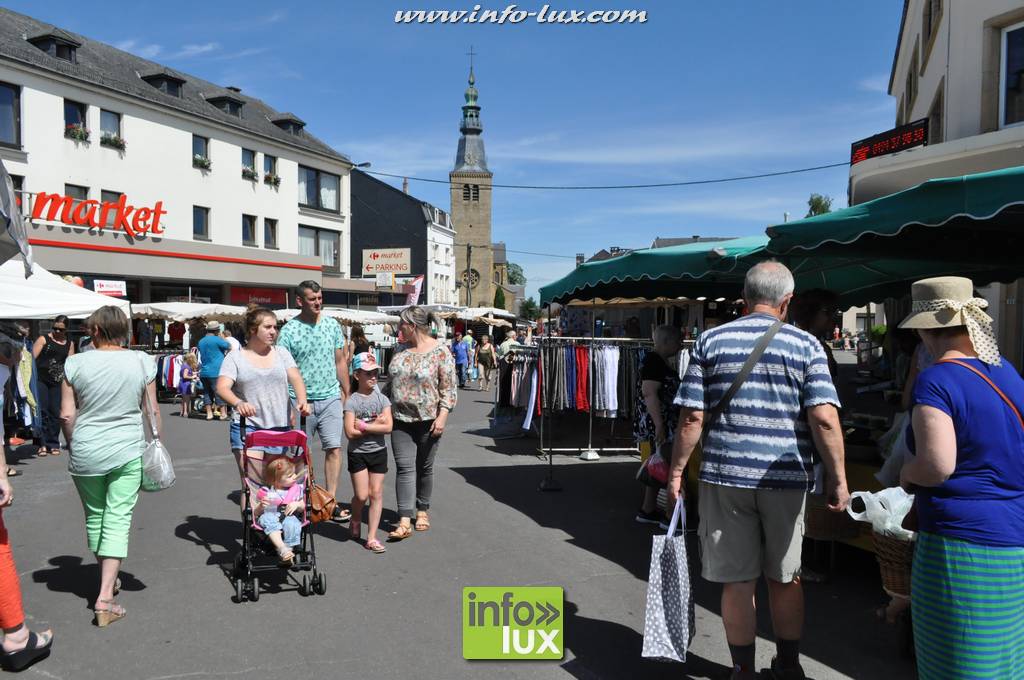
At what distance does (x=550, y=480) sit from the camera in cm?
826

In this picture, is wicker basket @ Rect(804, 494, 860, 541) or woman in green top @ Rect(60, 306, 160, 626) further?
wicker basket @ Rect(804, 494, 860, 541)

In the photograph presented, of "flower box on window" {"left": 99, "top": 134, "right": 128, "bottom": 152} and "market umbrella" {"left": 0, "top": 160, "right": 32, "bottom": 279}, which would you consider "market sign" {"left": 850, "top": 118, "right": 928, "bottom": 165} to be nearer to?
"market umbrella" {"left": 0, "top": 160, "right": 32, "bottom": 279}

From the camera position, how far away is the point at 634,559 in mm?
5750

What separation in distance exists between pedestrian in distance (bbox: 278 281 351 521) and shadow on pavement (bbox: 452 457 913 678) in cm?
199

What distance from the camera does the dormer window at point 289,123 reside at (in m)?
36.8

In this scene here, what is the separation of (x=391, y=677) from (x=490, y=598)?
4.02 ft

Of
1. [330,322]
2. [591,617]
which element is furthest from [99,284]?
[591,617]


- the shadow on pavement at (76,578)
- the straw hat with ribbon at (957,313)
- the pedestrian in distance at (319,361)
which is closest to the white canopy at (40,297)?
the pedestrian in distance at (319,361)

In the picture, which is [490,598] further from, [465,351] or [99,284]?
[99,284]

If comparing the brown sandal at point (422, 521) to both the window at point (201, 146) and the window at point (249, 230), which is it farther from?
the window at point (249, 230)

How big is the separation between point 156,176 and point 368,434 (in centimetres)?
2633

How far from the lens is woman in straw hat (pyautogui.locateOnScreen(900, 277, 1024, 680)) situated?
102 inches

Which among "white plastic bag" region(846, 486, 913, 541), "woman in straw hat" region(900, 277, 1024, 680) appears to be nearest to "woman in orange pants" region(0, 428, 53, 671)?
"woman in straw hat" region(900, 277, 1024, 680)

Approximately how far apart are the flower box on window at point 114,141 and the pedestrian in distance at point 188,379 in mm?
14921
